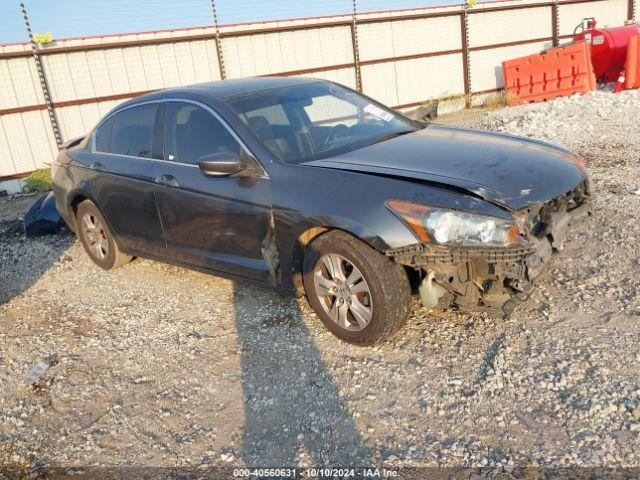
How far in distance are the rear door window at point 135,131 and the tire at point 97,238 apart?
723 millimetres

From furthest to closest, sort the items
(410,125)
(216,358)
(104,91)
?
(104,91) < (410,125) < (216,358)

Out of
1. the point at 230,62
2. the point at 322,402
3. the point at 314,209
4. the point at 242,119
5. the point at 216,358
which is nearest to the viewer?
the point at 322,402

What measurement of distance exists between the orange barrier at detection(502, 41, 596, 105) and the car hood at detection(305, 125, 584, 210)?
987 centimetres

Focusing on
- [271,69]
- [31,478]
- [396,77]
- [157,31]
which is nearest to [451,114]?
[396,77]

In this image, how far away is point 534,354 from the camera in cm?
345

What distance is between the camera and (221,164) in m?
3.92

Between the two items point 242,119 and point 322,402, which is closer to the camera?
point 322,402

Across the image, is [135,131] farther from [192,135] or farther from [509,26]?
[509,26]

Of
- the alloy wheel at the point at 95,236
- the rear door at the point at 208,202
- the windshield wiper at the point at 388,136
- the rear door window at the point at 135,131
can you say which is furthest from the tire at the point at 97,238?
the windshield wiper at the point at 388,136

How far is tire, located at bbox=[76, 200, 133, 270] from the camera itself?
5641 mm

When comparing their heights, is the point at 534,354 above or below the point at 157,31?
below

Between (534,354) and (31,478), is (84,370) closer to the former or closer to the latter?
(31,478)

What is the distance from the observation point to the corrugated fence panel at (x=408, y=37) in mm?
15109

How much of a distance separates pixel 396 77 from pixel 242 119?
1217 centimetres
